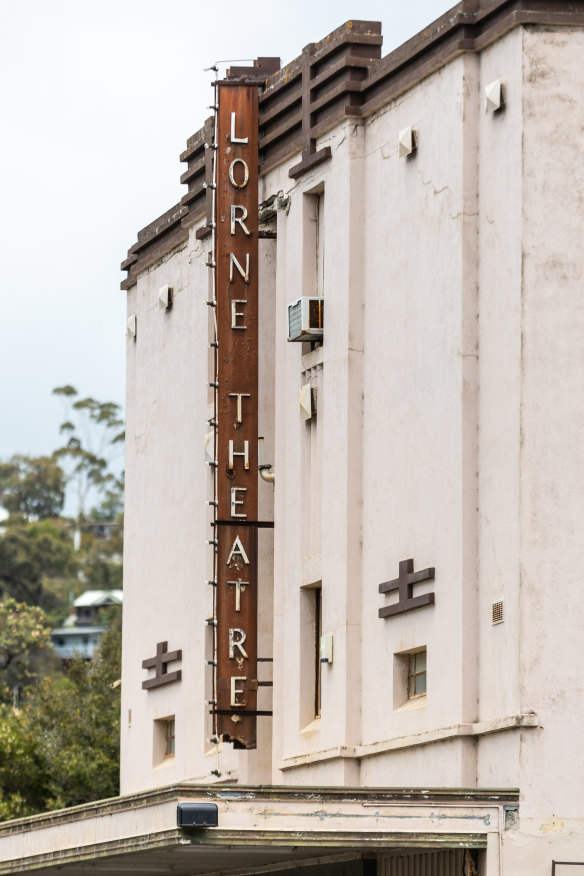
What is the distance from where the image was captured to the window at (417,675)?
23.6m

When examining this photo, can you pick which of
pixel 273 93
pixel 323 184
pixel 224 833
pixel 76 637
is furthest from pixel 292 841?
pixel 76 637

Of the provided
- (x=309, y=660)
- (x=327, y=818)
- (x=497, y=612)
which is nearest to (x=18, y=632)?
(x=309, y=660)

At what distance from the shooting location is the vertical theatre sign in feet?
85.3

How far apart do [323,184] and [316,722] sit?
6.87 meters

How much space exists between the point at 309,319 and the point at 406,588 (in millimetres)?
4275

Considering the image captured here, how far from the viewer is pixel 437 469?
909 inches

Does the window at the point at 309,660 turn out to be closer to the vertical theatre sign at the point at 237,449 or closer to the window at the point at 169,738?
the vertical theatre sign at the point at 237,449

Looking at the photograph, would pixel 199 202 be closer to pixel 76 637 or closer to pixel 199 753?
pixel 199 753

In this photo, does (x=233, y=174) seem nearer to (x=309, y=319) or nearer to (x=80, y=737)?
(x=309, y=319)

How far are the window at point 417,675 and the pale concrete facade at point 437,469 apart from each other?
109mm

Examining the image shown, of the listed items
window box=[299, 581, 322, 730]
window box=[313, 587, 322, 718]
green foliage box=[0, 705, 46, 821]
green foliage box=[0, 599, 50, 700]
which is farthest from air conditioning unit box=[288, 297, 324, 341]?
green foliage box=[0, 599, 50, 700]

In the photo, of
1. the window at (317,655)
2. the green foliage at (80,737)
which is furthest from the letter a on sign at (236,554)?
the green foliage at (80,737)

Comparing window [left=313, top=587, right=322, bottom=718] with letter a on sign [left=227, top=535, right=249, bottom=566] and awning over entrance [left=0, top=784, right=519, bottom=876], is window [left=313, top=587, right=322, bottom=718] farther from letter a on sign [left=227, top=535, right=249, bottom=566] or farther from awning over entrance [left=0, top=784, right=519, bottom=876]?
awning over entrance [left=0, top=784, right=519, bottom=876]

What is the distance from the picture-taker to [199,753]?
98.1 feet
